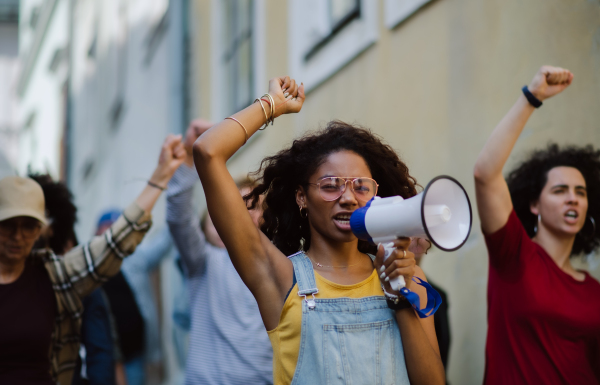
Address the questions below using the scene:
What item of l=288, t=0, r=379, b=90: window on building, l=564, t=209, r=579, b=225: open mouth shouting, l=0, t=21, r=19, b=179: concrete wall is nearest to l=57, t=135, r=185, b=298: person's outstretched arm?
l=564, t=209, r=579, b=225: open mouth shouting

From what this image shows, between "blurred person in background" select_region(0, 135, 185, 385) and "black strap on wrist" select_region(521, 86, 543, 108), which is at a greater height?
"black strap on wrist" select_region(521, 86, 543, 108)

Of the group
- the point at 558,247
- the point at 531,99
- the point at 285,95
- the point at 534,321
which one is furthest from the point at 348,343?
the point at 558,247

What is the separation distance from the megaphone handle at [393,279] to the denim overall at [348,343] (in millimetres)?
153

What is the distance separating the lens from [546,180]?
3633 mm

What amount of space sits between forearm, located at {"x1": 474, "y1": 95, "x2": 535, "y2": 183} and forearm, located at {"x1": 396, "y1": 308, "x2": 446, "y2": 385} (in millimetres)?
1069

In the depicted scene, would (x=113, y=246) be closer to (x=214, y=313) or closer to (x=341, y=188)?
(x=214, y=313)

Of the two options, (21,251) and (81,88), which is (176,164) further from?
(81,88)

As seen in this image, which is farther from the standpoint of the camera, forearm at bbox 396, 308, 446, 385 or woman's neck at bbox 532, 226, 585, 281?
woman's neck at bbox 532, 226, 585, 281

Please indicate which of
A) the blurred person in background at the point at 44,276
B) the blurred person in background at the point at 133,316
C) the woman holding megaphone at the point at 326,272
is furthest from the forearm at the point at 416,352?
the blurred person in background at the point at 133,316

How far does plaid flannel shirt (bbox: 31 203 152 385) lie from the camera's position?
138 inches

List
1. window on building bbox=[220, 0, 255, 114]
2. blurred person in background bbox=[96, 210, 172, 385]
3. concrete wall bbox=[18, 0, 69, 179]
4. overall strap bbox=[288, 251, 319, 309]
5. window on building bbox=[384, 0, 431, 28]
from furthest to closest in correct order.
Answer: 1. concrete wall bbox=[18, 0, 69, 179]
2. window on building bbox=[220, 0, 255, 114]
3. blurred person in background bbox=[96, 210, 172, 385]
4. window on building bbox=[384, 0, 431, 28]
5. overall strap bbox=[288, 251, 319, 309]

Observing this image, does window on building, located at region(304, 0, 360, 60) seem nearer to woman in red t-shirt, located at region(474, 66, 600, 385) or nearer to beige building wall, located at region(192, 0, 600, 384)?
beige building wall, located at region(192, 0, 600, 384)

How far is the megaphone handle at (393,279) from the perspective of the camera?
220 cm

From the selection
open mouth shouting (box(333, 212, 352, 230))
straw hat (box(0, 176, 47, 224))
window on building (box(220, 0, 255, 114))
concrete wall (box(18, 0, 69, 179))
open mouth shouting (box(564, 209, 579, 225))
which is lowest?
open mouth shouting (box(333, 212, 352, 230))
